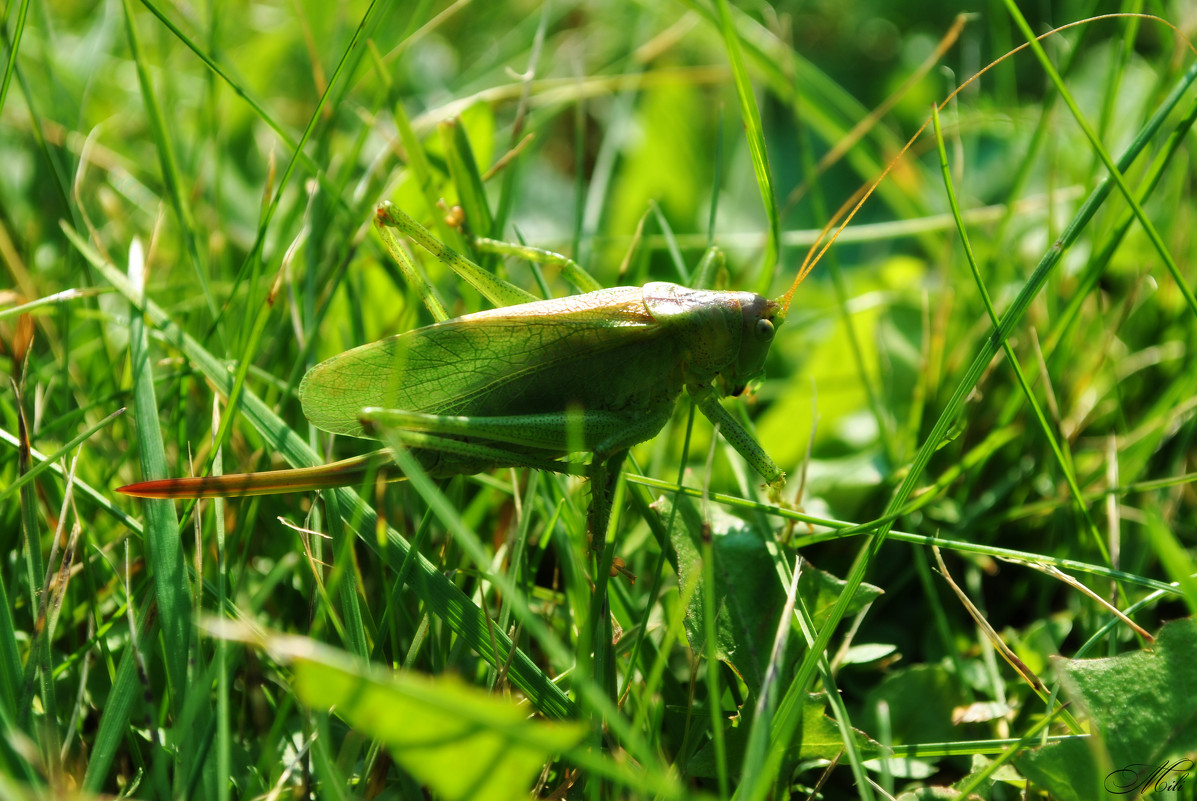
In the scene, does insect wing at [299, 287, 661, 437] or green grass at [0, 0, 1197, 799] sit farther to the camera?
insect wing at [299, 287, 661, 437]

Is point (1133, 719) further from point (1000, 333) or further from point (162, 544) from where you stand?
point (162, 544)

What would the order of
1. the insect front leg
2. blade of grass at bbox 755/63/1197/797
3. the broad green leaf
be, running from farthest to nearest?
the insect front leg
blade of grass at bbox 755/63/1197/797
the broad green leaf

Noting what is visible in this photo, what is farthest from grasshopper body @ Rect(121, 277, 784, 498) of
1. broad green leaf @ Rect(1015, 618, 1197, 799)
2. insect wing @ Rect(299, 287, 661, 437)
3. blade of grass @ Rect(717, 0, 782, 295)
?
broad green leaf @ Rect(1015, 618, 1197, 799)

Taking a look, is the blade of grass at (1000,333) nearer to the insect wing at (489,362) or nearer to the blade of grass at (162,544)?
the insect wing at (489,362)

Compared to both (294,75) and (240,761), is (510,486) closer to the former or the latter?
(240,761)

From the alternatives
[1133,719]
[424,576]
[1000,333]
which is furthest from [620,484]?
[1133,719]

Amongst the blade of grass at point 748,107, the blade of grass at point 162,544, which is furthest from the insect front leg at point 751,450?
the blade of grass at point 162,544

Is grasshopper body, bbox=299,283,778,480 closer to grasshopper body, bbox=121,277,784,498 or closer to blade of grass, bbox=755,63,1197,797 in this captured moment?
grasshopper body, bbox=121,277,784,498
